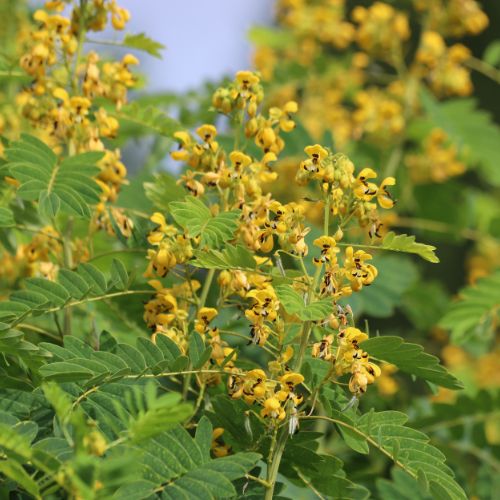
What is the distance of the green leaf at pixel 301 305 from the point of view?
1.33 meters

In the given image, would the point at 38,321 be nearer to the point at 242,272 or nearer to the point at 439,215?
the point at 242,272

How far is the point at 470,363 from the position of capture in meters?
4.56

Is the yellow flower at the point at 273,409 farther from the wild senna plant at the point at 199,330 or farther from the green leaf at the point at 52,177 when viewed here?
the green leaf at the point at 52,177

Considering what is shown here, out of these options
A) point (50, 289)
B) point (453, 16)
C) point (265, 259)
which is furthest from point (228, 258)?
point (453, 16)

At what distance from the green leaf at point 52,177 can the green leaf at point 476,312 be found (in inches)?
41.0

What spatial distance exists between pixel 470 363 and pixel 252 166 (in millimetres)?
3232

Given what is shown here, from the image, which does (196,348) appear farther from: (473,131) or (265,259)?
(473,131)

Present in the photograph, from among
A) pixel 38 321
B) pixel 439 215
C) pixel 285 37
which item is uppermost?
pixel 285 37

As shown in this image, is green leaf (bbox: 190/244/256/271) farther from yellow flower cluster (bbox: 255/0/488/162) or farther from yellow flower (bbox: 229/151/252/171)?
yellow flower cluster (bbox: 255/0/488/162)

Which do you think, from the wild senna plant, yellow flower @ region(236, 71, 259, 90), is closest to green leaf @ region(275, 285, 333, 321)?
the wild senna plant

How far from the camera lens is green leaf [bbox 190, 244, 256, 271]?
1433mm

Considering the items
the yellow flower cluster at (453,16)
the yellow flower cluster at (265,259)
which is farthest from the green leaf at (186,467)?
the yellow flower cluster at (453,16)

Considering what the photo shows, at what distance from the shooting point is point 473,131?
321cm

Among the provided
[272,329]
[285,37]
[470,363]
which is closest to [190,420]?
[272,329]
